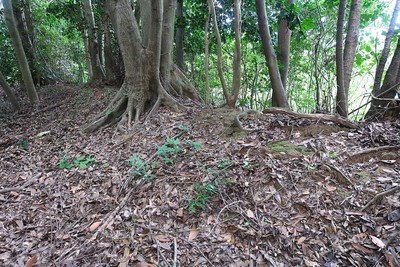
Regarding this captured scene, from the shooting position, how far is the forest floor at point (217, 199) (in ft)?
6.79

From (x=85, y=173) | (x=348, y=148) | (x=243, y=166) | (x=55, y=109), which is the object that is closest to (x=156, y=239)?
(x=243, y=166)

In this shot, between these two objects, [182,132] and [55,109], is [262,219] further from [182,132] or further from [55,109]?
[55,109]

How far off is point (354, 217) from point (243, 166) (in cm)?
110

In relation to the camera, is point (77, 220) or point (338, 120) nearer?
point (77, 220)

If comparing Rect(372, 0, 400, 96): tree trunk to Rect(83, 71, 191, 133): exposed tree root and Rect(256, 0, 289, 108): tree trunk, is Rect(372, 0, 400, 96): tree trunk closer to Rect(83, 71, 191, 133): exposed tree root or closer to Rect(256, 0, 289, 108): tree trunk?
Rect(256, 0, 289, 108): tree trunk

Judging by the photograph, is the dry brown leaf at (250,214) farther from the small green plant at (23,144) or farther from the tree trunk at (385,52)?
the small green plant at (23,144)

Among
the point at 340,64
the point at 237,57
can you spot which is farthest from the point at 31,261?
the point at 340,64

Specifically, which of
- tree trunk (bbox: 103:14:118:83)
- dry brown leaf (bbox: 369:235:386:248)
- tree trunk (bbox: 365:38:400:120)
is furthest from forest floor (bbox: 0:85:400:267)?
tree trunk (bbox: 103:14:118:83)

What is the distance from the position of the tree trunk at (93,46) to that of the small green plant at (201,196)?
6.76 metres

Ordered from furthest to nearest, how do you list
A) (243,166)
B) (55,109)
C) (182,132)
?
1. (55,109)
2. (182,132)
3. (243,166)

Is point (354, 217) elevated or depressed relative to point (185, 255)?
elevated

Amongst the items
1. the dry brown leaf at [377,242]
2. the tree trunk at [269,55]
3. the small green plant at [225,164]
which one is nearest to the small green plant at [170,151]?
the small green plant at [225,164]

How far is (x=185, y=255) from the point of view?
82.6 inches

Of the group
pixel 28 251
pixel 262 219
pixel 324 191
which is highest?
pixel 324 191
